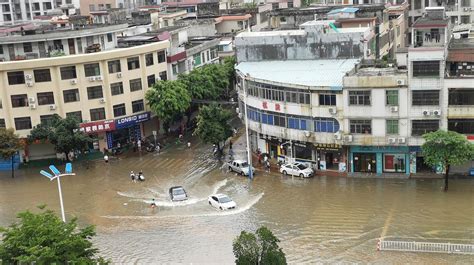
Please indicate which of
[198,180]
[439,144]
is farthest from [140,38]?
[439,144]

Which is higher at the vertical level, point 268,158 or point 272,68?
point 272,68

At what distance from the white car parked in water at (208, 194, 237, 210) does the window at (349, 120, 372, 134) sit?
1066cm

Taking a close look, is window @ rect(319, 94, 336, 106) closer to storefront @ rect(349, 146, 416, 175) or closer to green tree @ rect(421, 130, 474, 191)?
storefront @ rect(349, 146, 416, 175)

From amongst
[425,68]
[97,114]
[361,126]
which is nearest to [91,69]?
[97,114]

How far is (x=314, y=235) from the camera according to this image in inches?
1502

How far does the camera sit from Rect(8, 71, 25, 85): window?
57156 mm

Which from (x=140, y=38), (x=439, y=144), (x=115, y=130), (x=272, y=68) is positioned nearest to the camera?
(x=439, y=144)

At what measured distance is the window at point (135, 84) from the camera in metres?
61.4

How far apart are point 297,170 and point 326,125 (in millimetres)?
3996

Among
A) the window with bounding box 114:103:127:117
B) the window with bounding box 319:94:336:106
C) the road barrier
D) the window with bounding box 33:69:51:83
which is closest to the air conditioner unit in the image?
the window with bounding box 319:94:336:106

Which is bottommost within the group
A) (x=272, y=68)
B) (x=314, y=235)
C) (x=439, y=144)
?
(x=314, y=235)

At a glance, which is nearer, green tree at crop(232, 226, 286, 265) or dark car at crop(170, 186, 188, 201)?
green tree at crop(232, 226, 286, 265)

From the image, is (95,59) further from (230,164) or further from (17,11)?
(17,11)

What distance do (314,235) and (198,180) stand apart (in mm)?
14487
